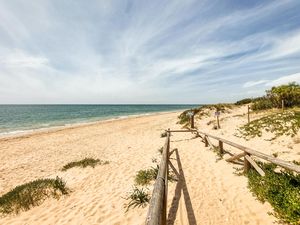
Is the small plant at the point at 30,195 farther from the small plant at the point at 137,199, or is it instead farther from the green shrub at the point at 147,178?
the small plant at the point at 137,199

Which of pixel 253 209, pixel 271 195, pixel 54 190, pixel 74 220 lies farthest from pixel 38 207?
pixel 271 195

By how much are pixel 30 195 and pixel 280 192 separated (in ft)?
25.7

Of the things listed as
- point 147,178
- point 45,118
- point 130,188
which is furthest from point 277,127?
point 45,118

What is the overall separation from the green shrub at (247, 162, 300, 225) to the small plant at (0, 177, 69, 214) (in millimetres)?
6423

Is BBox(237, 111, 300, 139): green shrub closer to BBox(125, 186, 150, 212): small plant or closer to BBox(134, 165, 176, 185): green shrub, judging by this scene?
BBox(134, 165, 176, 185): green shrub

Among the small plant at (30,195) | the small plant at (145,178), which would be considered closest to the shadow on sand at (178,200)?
the small plant at (145,178)

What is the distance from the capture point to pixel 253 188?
5.96 metres

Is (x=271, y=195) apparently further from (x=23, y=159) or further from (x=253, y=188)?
(x=23, y=159)

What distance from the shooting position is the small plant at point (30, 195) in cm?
640

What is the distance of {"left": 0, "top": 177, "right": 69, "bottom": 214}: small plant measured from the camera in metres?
6.40

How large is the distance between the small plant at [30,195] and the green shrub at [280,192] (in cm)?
642

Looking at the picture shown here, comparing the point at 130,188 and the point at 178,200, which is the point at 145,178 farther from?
the point at 178,200

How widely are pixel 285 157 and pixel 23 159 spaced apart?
1571 centimetres

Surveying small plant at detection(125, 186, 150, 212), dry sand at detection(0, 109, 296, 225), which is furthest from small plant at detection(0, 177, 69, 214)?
small plant at detection(125, 186, 150, 212)
